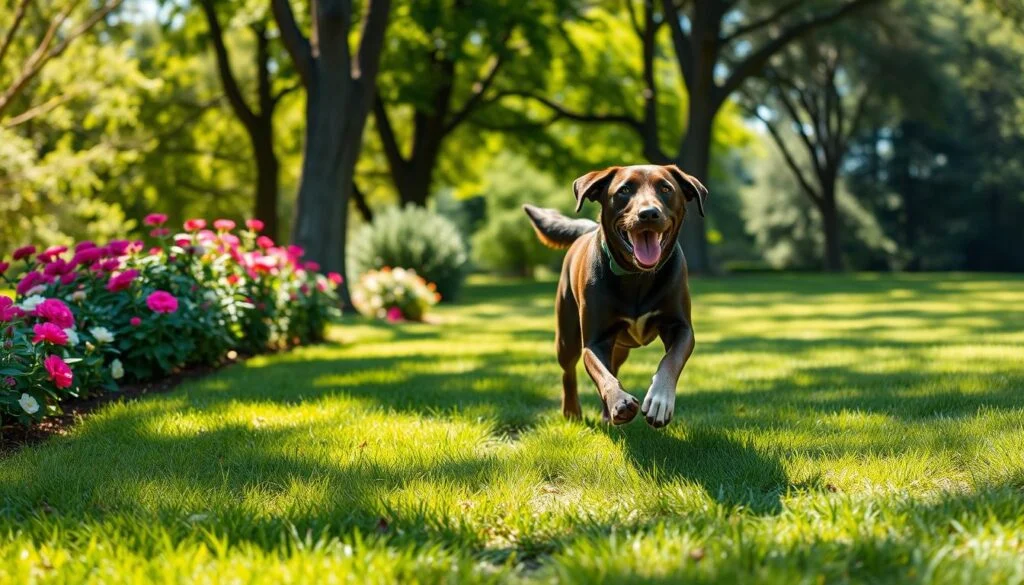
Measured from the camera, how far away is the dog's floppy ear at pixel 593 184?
4578mm

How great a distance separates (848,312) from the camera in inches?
614

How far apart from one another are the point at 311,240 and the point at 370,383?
6.87m

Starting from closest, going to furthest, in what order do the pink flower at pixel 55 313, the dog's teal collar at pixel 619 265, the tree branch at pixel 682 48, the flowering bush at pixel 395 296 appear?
the dog's teal collar at pixel 619 265 < the pink flower at pixel 55 313 < the flowering bush at pixel 395 296 < the tree branch at pixel 682 48

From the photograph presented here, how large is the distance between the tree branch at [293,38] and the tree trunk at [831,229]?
27.8 m

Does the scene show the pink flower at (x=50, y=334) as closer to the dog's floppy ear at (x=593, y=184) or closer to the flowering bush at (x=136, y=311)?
the flowering bush at (x=136, y=311)

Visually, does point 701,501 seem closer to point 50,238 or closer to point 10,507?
point 10,507

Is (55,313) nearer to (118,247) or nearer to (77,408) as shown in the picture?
(77,408)

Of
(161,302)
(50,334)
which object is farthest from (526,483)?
(161,302)

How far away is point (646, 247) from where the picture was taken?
4281mm

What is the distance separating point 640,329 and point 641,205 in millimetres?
756

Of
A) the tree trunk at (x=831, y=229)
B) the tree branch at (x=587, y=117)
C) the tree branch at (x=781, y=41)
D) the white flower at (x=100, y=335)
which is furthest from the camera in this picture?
the tree trunk at (x=831, y=229)

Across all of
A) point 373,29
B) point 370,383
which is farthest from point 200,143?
point 370,383

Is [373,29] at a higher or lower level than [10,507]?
higher

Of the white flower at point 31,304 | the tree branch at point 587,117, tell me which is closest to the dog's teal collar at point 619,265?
the white flower at point 31,304
